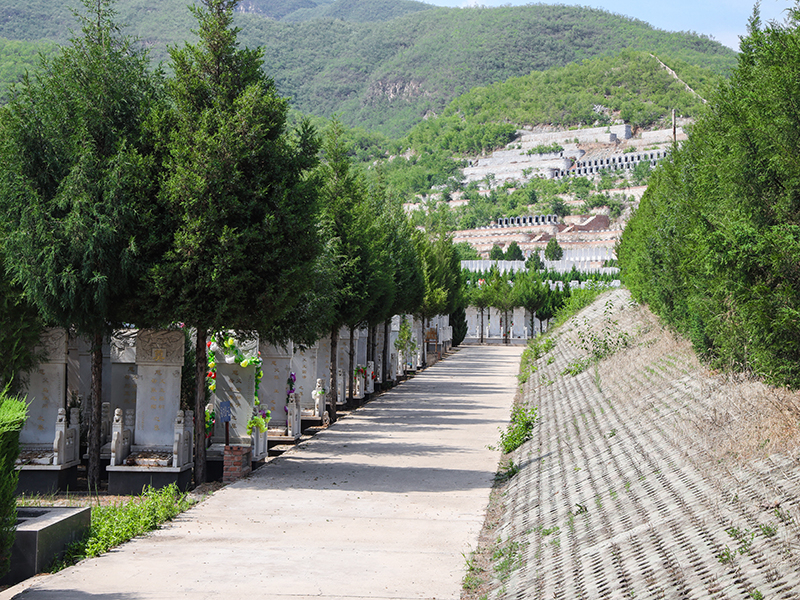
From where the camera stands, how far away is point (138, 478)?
13.2 metres

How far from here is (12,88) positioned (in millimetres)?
13391

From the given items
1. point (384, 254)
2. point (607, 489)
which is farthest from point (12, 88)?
point (384, 254)

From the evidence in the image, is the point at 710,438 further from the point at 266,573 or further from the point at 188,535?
the point at 188,535

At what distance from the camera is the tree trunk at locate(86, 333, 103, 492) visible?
1378 cm

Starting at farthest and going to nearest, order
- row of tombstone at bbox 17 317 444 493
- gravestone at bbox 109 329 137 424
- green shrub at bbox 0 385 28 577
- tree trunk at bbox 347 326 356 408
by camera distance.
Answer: tree trunk at bbox 347 326 356 408
gravestone at bbox 109 329 137 424
row of tombstone at bbox 17 317 444 493
green shrub at bbox 0 385 28 577

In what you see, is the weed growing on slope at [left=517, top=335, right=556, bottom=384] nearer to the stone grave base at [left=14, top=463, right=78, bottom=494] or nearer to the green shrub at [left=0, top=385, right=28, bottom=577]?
the stone grave base at [left=14, top=463, right=78, bottom=494]

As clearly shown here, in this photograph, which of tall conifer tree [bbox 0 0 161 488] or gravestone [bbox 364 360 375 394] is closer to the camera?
tall conifer tree [bbox 0 0 161 488]

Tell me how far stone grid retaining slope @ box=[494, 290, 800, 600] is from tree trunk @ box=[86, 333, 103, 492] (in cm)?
652

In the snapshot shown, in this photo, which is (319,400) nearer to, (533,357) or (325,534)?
(325,534)

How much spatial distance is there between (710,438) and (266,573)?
4.67 meters

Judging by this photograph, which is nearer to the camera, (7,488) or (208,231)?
(7,488)

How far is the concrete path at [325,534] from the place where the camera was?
790 centimetres

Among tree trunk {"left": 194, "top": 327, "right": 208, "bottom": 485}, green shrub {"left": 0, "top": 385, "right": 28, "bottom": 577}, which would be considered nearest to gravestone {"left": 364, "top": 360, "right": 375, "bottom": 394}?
tree trunk {"left": 194, "top": 327, "right": 208, "bottom": 485}

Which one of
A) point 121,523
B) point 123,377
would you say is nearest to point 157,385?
point 123,377
